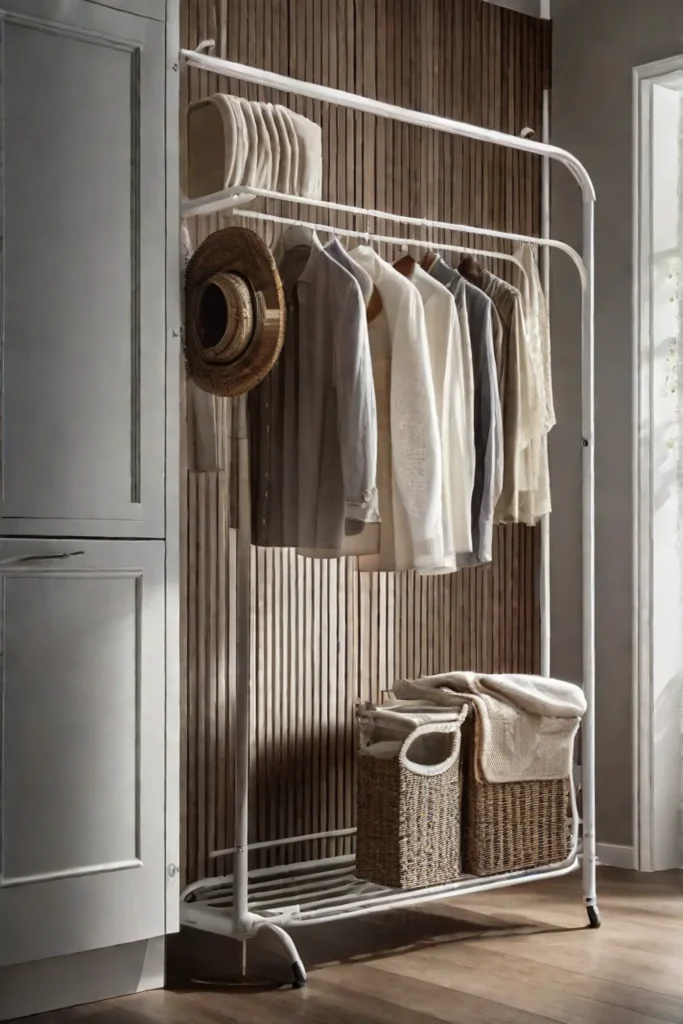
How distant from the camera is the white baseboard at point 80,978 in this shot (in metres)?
2.72

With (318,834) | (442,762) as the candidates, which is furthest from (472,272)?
(318,834)

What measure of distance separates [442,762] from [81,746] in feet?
3.26

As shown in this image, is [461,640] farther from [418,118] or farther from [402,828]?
[418,118]

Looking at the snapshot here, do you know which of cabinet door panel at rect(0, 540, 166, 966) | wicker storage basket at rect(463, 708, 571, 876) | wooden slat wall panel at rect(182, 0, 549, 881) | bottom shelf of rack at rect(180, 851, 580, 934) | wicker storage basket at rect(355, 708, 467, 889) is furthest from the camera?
wooden slat wall panel at rect(182, 0, 549, 881)

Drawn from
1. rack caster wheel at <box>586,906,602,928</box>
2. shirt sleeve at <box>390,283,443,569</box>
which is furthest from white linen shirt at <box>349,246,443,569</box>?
rack caster wheel at <box>586,906,602,928</box>

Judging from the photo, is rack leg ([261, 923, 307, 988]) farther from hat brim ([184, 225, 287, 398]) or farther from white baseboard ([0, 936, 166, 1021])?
hat brim ([184, 225, 287, 398])

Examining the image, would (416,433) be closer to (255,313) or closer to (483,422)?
(483,422)

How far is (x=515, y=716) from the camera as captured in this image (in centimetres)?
340

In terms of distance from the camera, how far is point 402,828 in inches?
124

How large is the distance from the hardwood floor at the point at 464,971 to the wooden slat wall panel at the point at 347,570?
44cm

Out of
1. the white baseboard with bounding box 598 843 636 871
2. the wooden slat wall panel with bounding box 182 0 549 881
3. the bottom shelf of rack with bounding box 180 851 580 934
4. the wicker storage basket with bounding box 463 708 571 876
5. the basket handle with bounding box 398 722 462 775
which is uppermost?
the wooden slat wall panel with bounding box 182 0 549 881

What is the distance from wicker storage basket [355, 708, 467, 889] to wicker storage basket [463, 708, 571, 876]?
36mm

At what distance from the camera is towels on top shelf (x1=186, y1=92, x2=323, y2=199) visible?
117 inches

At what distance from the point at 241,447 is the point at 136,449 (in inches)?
11.2
